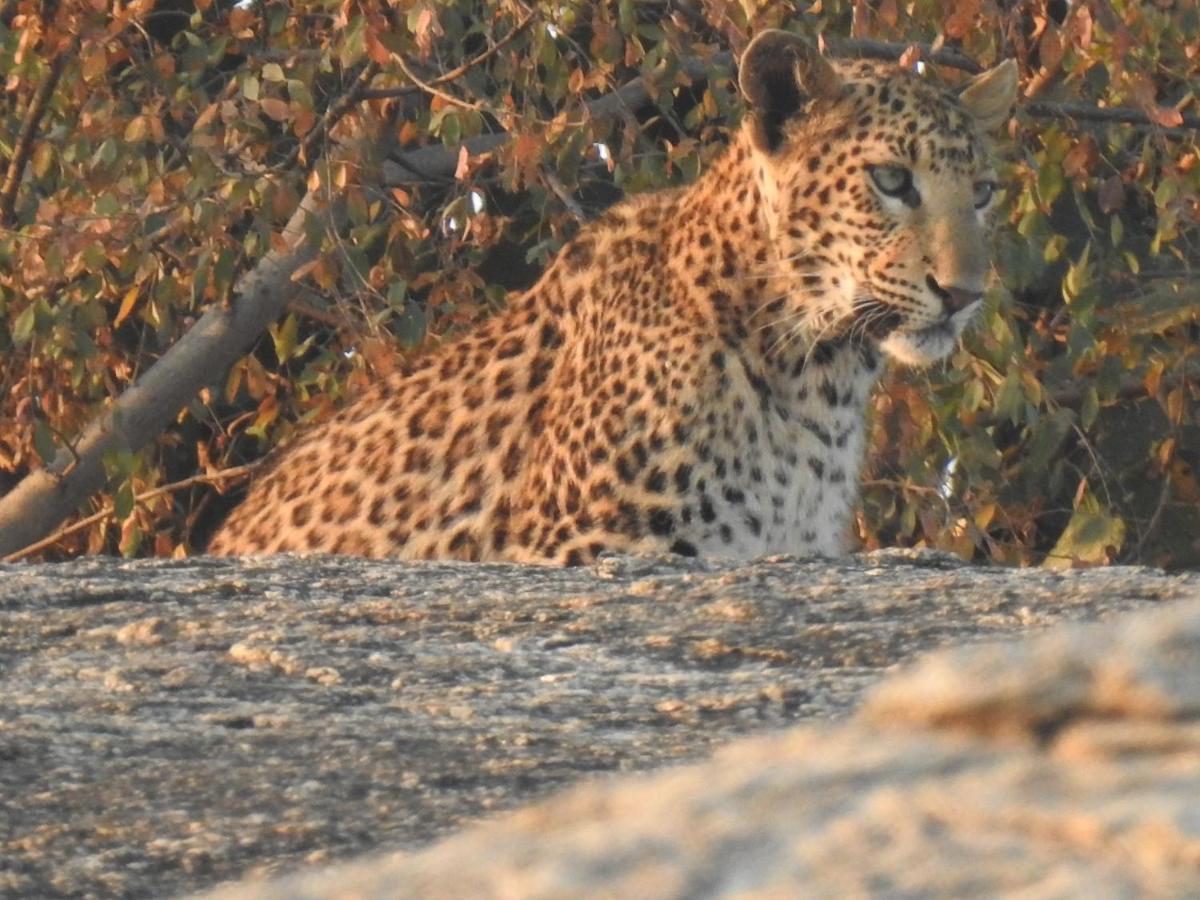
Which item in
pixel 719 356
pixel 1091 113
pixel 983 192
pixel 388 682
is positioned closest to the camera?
pixel 388 682

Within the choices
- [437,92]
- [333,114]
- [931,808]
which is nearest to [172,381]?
[333,114]

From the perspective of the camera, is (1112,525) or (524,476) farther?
(1112,525)

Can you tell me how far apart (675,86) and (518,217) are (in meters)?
1.69

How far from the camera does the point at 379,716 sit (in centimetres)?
346

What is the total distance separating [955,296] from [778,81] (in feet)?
2.49

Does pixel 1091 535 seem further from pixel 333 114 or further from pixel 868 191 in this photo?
pixel 333 114

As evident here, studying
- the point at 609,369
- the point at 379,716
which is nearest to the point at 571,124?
the point at 609,369

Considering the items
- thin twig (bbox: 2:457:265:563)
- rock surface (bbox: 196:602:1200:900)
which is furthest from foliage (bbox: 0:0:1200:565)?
rock surface (bbox: 196:602:1200:900)

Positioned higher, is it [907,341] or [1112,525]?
[907,341]

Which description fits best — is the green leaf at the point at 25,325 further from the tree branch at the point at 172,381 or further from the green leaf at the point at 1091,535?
the green leaf at the point at 1091,535

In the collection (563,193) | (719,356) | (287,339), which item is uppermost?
(563,193)

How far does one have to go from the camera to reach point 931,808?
63.2 inches

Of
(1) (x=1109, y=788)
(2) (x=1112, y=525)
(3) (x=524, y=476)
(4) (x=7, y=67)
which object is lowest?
(2) (x=1112, y=525)

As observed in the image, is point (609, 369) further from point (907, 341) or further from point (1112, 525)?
point (1112, 525)
